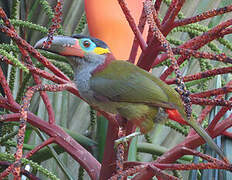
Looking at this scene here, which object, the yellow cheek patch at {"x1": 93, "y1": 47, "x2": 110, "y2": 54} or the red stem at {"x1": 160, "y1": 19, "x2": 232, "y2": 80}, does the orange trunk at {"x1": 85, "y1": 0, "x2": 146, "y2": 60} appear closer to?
the yellow cheek patch at {"x1": 93, "y1": 47, "x2": 110, "y2": 54}

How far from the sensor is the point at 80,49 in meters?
0.67

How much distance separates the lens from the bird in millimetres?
664

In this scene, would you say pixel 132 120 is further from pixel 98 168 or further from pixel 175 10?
pixel 175 10

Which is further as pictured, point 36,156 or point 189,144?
point 36,156

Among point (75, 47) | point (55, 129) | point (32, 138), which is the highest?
point (75, 47)

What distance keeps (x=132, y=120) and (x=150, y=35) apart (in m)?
0.13

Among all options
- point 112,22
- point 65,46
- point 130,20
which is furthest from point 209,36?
point 112,22

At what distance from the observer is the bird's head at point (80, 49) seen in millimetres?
608

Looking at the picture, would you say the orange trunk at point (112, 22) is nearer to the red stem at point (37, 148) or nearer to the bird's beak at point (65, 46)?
the bird's beak at point (65, 46)

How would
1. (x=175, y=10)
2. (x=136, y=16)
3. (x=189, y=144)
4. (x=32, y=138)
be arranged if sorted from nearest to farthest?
(x=175, y=10) → (x=189, y=144) → (x=136, y=16) → (x=32, y=138)

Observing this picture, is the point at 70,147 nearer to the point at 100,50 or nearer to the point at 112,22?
the point at 100,50

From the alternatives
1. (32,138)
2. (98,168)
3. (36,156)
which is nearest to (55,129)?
(98,168)

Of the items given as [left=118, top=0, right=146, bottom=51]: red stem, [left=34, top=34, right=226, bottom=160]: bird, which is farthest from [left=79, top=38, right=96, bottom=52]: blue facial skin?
[left=118, top=0, right=146, bottom=51]: red stem

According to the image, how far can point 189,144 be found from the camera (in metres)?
0.63
